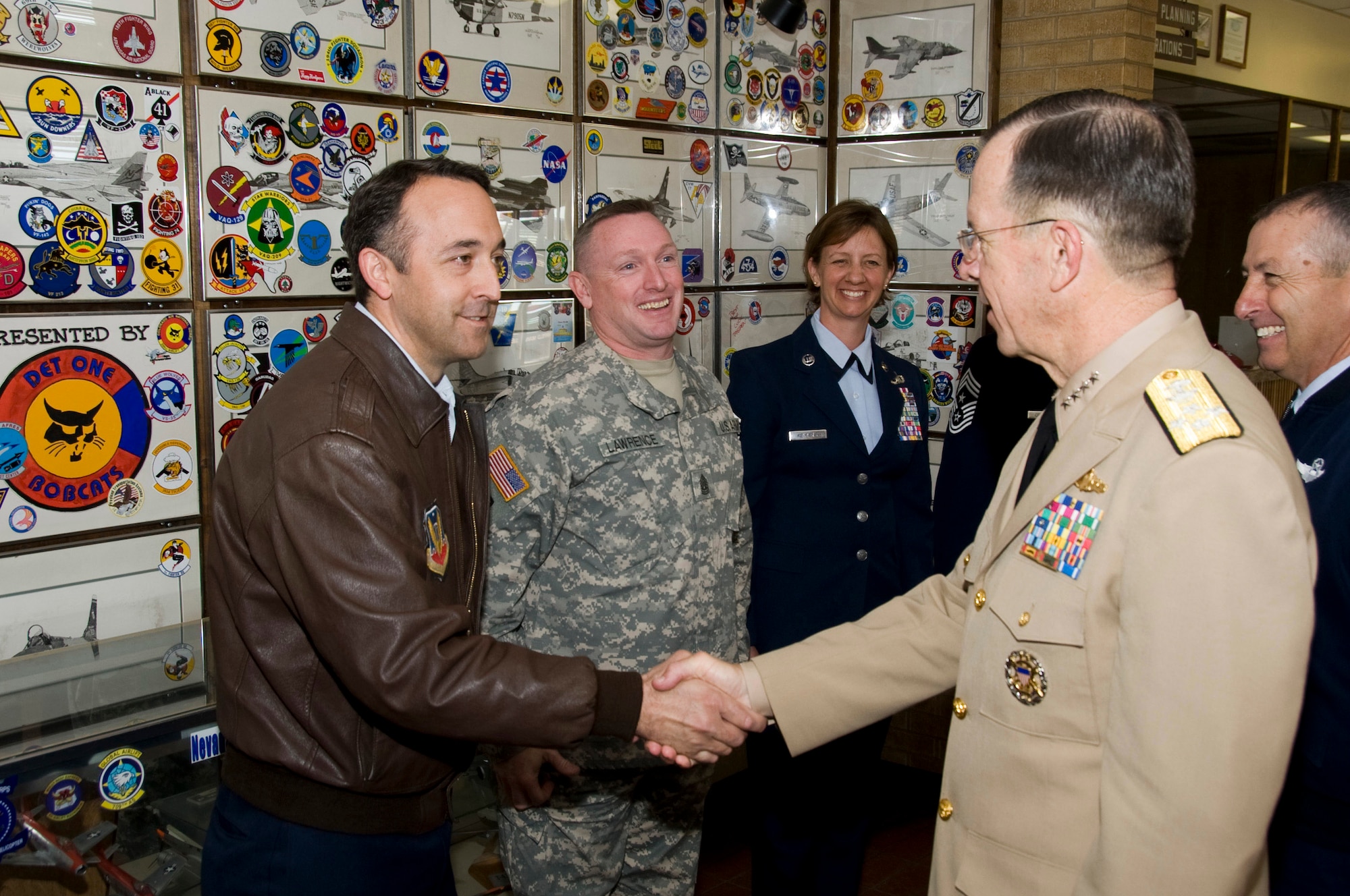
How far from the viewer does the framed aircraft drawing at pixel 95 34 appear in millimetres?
2377

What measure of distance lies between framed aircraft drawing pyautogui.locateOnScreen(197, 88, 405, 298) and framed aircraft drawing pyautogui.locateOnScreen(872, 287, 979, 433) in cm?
215

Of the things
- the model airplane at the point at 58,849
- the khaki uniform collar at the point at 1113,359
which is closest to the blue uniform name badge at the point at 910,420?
the khaki uniform collar at the point at 1113,359

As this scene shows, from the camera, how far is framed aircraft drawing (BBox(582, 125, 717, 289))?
3607 mm

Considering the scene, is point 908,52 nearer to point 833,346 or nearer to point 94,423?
point 833,346

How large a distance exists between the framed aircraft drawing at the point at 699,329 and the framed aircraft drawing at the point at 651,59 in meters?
0.64

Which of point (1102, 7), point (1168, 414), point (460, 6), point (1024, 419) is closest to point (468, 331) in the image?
point (1168, 414)

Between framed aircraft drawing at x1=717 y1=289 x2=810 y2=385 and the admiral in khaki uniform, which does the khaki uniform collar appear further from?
framed aircraft drawing at x1=717 y1=289 x2=810 y2=385

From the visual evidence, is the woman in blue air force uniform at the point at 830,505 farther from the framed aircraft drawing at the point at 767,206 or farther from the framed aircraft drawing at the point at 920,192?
the framed aircraft drawing at the point at 920,192

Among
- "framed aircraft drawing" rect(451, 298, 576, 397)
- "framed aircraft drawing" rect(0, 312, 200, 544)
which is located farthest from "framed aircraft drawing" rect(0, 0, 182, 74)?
"framed aircraft drawing" rect(451, 298, 576, 397)

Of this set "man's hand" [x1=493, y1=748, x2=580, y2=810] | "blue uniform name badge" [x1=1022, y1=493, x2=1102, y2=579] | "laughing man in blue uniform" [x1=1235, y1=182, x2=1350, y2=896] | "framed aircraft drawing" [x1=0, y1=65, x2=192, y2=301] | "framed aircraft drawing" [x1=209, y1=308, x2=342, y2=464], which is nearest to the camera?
"blue uniform name badge" [x1=1022, y1=493, x2=1102, y2=579]

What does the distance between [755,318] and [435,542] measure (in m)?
2.62

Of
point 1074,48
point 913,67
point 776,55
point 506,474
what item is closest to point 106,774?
point 506,474

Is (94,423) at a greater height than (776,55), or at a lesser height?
lesser

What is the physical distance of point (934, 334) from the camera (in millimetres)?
4281
